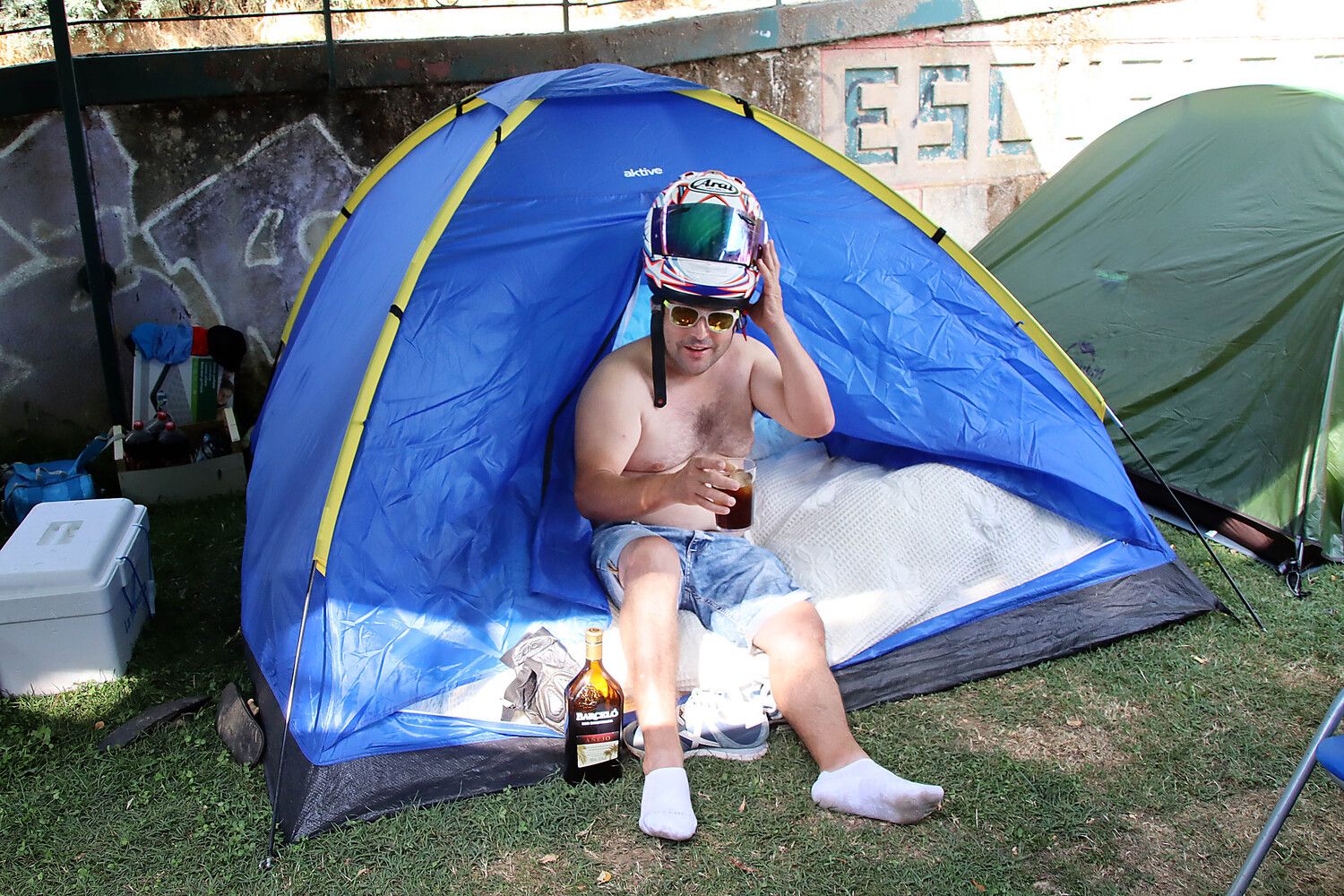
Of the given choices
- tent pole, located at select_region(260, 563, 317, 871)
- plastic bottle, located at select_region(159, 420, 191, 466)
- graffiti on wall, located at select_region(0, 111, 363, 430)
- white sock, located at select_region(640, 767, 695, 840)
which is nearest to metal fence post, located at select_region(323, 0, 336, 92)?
graffiti on wall, located at select_region(0, 111, 363, 430)

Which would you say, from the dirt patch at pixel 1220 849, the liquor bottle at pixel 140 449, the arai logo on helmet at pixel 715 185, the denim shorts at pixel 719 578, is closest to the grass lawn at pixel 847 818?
the dirt patch at pixel 1220 849

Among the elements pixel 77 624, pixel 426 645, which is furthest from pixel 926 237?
pixel 77 624

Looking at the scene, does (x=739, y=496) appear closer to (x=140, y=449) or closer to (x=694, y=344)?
(x=694, y=344)

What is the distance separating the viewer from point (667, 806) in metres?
2.09

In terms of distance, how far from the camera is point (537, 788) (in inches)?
87.5

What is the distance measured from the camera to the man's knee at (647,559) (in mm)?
2455

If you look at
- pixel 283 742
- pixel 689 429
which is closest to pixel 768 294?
pixel 689 429

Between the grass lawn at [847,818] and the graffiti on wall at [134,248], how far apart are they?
1.98 m

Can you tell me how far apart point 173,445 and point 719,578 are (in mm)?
2294

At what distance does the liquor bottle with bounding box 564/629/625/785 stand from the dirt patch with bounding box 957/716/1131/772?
74 cm

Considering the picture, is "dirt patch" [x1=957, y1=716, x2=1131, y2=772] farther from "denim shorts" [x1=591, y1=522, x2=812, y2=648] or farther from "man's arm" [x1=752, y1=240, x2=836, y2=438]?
"man's arm" [x1=752, y1=240, x2=836, y2=438]

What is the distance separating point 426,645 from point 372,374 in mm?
586

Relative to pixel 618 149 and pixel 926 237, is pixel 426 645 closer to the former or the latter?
pixel 618 149

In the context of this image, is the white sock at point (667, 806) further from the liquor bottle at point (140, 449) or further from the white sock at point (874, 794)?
the liquor bottle at point (140, 449)
